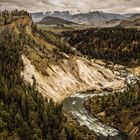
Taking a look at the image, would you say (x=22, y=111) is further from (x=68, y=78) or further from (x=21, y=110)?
(x=68, y=78)

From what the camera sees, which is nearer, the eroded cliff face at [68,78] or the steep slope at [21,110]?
the steep slope at [21,110]

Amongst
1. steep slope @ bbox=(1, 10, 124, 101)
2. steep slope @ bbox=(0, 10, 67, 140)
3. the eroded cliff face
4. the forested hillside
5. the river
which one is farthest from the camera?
steep slope @ bbox=(1, 10, 124, 101)

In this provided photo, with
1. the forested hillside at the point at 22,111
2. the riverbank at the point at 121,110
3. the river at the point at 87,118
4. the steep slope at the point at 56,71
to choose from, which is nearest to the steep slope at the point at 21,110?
the forested hillside at the point at 22,111

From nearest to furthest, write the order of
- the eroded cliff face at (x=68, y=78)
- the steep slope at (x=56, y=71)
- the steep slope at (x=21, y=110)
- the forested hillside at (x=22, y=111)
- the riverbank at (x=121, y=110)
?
the forested hillside at (x=22, y=111) < the steep slope at (x=21, y=110) < the riverbank at (x=121, y=110) < the eroded cliff face at (x=68, y=78) < the steep slope at (x=56, y=71)

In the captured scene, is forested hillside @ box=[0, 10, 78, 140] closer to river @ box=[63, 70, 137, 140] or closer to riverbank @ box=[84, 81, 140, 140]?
river @ box=[63, 70, 137, 140]

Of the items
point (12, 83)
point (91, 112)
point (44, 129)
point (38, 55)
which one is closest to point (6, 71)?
point (12, 83)

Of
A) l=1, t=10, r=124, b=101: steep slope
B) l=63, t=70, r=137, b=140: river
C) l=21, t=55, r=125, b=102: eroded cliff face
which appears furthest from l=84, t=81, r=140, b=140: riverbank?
l=1, t=10, r=124, b=101: steep slope

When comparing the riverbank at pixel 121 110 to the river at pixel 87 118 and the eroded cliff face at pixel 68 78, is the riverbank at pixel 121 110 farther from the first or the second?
the eroded cliff face at pixel 68 78

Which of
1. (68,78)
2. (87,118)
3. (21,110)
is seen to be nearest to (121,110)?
(87,118)

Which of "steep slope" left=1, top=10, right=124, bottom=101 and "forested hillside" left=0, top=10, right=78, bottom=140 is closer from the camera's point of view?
"forested hillside" left=0, top=10, right=78, bottom=140
